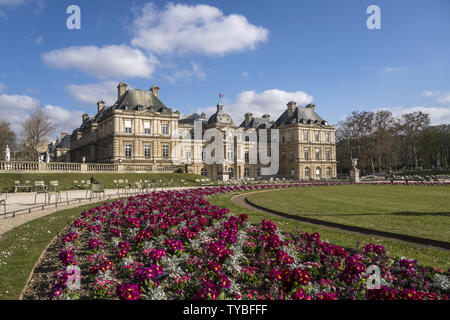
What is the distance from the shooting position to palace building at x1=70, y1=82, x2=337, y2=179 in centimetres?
4303

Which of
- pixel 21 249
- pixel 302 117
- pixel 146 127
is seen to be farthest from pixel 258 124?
pixel 21 249

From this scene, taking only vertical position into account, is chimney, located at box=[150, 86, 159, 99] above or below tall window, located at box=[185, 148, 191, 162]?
above

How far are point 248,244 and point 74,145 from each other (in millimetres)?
67975

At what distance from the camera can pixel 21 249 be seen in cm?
600

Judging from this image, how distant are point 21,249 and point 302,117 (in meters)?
60.0

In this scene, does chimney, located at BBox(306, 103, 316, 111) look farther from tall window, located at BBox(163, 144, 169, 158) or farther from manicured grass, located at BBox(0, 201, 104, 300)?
manicured grass, located at BBox(0, 201, 104, 300)

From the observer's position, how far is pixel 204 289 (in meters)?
3.46

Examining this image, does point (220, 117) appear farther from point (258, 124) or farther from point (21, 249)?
point (21, 249)

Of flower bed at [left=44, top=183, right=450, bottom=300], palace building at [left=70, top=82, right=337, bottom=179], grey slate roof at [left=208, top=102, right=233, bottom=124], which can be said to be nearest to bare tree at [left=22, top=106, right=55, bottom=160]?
palace building at [left=70, top=82, right=337, bottom=179]

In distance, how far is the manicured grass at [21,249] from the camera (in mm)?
4203

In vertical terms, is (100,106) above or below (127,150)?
above

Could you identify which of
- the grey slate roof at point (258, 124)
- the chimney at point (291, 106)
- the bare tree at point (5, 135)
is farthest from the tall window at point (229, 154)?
the bare tree at point (5, 135)

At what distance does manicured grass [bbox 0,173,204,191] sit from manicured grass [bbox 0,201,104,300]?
18237 millimetres

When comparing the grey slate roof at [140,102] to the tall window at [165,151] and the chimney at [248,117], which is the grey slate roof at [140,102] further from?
the chimney at [248,117]
